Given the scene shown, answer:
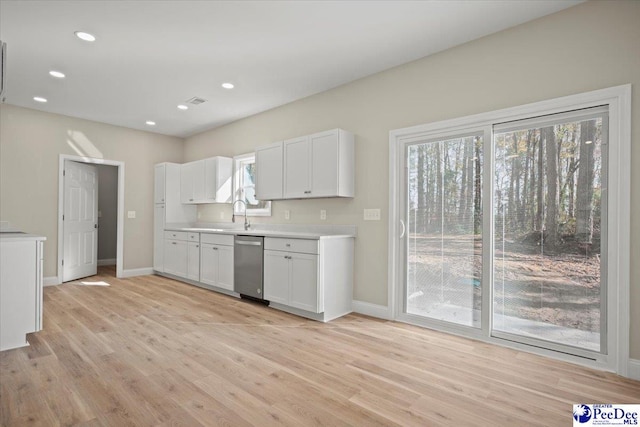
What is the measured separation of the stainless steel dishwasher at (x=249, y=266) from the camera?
13.7 feet

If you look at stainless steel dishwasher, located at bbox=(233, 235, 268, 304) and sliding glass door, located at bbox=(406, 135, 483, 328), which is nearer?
sliding glass door, located at bbox=(406, 135, 483, 328)

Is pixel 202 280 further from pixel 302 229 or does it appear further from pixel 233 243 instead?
pixel 302 229

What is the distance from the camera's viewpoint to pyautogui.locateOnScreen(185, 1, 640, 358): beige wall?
7.89 ft

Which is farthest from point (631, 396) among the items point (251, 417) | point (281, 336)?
point (281, 336)

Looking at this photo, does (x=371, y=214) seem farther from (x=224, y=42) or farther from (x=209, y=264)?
(x=209, y=264)

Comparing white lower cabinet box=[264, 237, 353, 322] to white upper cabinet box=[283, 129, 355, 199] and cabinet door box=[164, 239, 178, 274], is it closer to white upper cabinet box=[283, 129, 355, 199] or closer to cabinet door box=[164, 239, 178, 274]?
white upper cabinet box=[283, 129, 355, 199]

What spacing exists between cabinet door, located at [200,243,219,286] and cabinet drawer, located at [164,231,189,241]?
523 mm

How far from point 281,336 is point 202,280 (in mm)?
2426

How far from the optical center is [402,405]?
1973 millimetres

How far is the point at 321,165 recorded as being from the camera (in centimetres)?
390

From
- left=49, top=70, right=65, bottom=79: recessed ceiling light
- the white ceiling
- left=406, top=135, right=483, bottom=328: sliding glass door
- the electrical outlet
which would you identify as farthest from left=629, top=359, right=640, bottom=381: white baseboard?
left=49, top=70, right=65, bottom=79: recessed ceiling light

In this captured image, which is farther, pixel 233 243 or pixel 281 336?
pixel 233 243

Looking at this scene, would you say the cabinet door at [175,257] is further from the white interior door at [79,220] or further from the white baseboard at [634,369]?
the white baseboard at [634,369]

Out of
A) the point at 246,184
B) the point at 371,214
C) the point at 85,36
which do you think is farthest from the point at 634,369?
the point at 85,36
